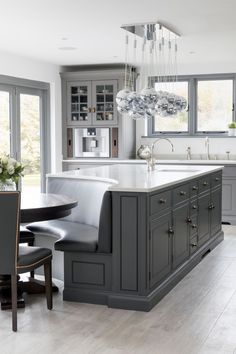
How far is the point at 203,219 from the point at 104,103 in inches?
130

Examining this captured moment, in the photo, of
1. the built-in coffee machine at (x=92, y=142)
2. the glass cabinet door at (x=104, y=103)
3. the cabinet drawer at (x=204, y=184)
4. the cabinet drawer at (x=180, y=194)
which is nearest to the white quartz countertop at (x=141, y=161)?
the built-in coffee machine at (x=92, y=142)

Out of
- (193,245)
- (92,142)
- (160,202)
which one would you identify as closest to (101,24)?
(160,202)

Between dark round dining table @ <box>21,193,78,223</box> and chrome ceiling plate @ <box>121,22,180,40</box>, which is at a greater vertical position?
chrome ceiling plate @ <box>121,22,180,40</box>

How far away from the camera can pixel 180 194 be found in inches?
195

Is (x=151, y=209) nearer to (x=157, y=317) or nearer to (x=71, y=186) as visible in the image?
(x=157, y=317)

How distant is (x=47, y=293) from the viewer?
13.3 feet

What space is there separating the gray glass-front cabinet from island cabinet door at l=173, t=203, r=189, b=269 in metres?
3.68

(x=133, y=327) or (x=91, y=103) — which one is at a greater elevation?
(x=91, y=103)

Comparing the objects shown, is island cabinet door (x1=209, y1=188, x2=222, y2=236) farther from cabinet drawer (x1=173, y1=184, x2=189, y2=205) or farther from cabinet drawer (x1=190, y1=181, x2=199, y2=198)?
cabinet drawer (x1=173, y1=184, x2=189, y2=205)

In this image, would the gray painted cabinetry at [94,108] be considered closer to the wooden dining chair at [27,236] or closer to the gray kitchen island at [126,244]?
the gray kitchen island at [126,244]

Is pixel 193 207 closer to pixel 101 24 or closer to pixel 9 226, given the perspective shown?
pixel 101 24

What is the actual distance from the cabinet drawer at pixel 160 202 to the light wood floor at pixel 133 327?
0.71 metres

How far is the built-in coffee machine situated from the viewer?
28.2 ft

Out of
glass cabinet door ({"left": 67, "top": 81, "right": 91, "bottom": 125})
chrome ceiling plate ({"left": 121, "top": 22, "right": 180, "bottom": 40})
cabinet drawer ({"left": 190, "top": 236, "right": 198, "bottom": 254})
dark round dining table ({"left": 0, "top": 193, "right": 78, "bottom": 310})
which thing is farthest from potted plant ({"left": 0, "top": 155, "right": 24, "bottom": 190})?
glass cabinet door ({"left": 67, "top": 81, "right": 91, "bottom": 125})
